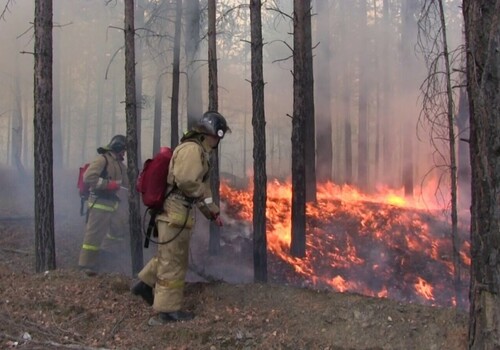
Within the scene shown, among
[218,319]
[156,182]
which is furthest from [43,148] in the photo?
[218,319]

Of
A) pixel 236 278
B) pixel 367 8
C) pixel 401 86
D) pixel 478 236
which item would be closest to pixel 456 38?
pixel 401 86

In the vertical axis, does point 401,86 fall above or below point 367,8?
below

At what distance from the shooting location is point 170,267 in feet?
13.2

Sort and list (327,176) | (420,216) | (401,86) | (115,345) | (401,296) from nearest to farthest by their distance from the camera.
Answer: (115,345) < (401,296) < (420,216) < (327,176) < (401,86)

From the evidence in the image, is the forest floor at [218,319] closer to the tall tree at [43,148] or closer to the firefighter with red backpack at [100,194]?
the tall tree at [43,148]

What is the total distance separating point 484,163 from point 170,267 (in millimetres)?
2748

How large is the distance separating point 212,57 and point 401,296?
21.0 ft

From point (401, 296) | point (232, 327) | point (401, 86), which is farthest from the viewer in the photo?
point (401, 86)

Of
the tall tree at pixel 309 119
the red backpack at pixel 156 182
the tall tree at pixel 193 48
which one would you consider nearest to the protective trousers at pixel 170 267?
the red backpack at pixel 156 182

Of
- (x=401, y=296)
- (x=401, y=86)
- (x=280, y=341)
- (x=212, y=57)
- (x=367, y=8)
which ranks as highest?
(x=367, y=8)

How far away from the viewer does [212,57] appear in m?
8.65

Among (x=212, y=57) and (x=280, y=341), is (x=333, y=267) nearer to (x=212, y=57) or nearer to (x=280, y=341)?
(x=212, y=57)

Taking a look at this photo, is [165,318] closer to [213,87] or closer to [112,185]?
[112,185]

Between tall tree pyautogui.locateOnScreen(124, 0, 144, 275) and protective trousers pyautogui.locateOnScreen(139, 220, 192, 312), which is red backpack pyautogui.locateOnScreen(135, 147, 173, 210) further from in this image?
tall tree pyautogui.locateOnScreen(124, 0, 144, 275)
